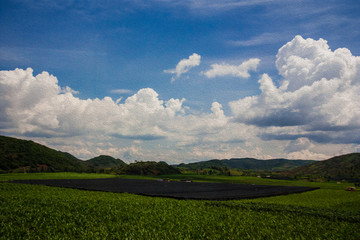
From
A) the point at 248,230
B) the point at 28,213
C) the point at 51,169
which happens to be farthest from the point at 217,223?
the point at 51,169

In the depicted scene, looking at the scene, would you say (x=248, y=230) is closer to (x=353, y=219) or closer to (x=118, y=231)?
(x=118, y=231)

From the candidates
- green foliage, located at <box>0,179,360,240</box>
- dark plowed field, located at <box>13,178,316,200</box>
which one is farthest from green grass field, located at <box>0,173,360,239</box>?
dark plowed field, located at <box>13,178,316,200</box>

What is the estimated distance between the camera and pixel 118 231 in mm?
20531

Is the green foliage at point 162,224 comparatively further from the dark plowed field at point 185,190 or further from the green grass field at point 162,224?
the dark plowed field at point 185,190

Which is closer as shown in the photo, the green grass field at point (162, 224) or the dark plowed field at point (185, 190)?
the green grass field at point (162, 224)

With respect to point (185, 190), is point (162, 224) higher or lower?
higher

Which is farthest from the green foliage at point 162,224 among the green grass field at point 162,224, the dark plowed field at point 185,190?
the dark plowed field at point 185,190

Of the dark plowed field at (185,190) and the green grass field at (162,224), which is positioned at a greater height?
the green grass field at (162,224)

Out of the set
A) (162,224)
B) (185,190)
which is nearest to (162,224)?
(162,224)

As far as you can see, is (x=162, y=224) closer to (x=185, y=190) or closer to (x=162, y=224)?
(x=162, y=224)

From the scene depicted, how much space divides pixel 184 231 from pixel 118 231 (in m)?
5.62

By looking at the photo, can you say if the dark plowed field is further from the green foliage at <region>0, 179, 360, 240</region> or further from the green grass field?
the green grass field

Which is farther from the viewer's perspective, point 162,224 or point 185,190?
point 185,190

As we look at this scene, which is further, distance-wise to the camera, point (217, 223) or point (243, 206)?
point (243, 206)
